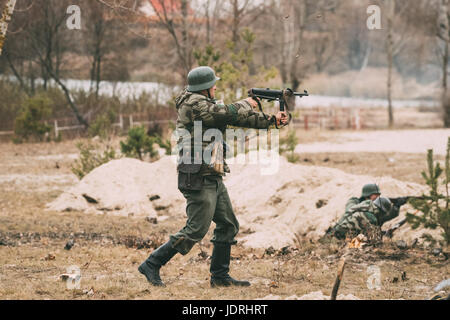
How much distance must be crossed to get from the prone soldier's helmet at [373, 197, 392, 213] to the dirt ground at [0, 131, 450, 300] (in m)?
0.49

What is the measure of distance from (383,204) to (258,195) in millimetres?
2913

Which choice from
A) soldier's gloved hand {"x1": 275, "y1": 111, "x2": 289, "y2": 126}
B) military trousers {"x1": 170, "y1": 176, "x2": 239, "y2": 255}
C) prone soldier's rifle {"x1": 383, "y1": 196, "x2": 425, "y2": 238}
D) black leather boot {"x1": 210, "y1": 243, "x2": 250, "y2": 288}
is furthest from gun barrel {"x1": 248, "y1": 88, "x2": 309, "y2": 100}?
prone soldier's rifle {"x1": 383, "y1": 196, "x2": 425, "y2": 238}

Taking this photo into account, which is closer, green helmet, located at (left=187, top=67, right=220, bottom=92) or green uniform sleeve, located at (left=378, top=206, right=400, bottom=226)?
green helmet, located at (left=187, top=67, right=220, bottom=92)

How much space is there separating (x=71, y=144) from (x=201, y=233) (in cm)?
1914

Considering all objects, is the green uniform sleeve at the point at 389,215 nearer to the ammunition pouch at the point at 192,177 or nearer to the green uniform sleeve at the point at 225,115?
the green uniform sleeve at the point at 225,115

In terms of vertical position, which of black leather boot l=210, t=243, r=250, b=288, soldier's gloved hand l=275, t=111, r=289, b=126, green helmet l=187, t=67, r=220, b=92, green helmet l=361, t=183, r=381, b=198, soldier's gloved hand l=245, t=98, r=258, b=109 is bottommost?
black leather boot l=210, t=243, r=250, b=288

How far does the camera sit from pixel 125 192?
11250 millimetres

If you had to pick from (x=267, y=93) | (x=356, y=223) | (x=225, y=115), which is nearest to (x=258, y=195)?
(x=356, y=223)

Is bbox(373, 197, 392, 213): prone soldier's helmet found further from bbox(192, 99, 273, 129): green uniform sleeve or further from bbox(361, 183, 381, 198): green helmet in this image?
bbox(192, 99, 273, 129): green uniform sleeve

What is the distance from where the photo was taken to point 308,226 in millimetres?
8891

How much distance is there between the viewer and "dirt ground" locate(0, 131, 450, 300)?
5.52 m

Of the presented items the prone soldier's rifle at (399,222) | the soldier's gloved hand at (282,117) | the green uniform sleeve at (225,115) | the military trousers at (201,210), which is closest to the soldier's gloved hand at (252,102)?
the green uniform sleeve at (225,115)

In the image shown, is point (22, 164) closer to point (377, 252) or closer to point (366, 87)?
point (377, 252)

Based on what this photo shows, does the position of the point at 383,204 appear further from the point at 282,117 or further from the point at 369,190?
the point at 282,117
